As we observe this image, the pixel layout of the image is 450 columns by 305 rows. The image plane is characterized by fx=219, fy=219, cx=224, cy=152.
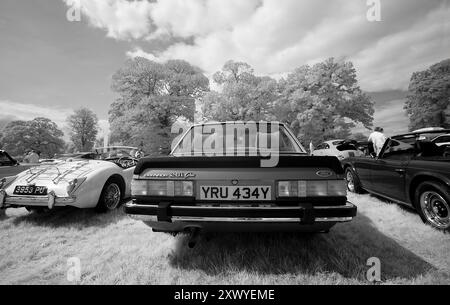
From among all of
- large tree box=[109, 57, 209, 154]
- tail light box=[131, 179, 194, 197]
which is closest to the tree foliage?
large tree box=[109, 57, 209, 154]

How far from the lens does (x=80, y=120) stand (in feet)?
123

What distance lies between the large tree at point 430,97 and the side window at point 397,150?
30029 millimetres

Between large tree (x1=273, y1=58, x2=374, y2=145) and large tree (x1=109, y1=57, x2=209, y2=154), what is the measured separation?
31.0 ft

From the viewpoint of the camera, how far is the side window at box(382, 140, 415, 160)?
3.84 meters

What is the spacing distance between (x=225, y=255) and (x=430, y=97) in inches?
1423

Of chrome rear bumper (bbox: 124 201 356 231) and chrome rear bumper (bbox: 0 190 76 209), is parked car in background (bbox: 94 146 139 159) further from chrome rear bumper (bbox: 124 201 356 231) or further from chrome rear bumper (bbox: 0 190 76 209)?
chrome rear bumper (bbox: 124 201 356 231)

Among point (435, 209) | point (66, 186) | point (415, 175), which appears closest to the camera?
point (435, 209)

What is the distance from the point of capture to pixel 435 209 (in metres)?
3.07

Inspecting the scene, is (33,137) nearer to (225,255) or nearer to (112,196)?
(112,196)

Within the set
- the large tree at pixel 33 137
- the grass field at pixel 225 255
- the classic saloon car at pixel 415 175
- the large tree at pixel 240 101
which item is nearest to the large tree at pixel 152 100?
the large tree at pixel 240 101

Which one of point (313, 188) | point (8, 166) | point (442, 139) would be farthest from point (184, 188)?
point (442, 139)
